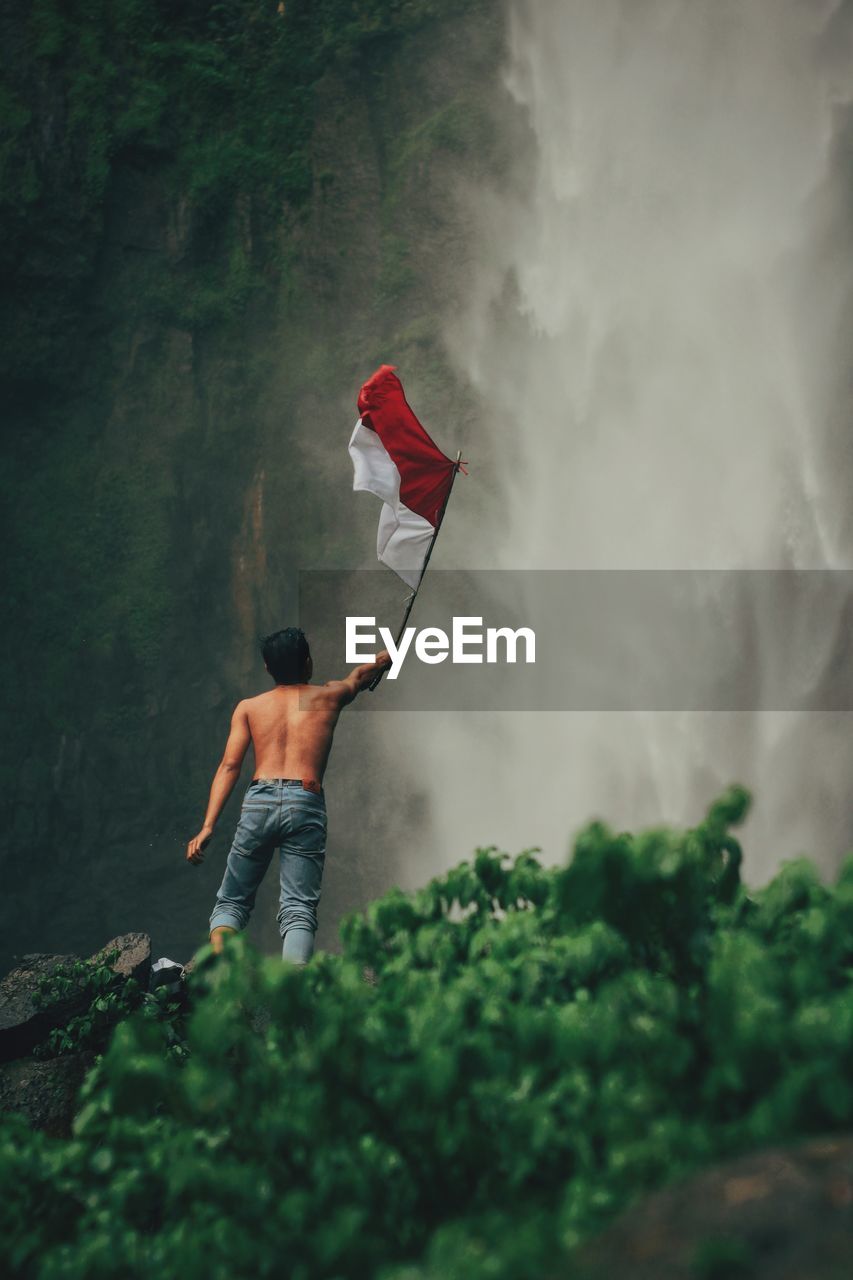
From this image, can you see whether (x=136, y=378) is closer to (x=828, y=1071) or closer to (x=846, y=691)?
(x=846, y=691)

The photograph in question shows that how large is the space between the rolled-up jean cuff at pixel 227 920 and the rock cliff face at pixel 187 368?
10.2 m

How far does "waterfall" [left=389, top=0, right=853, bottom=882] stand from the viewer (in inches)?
567

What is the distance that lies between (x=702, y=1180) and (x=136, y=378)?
1490cm

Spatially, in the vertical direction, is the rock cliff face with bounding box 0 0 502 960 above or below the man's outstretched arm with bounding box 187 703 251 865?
above

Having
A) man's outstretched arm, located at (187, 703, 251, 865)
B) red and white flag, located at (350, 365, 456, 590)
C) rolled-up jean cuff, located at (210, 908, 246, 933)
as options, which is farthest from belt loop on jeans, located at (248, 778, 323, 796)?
red and white flag, located at (350, 365, 456, 590)

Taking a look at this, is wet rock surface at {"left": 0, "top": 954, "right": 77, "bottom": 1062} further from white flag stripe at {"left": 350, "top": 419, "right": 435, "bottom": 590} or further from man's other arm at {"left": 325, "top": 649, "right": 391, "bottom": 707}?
white flag stripe at {"left": 350, "top": 419, "right": 435, "bottom": 590}

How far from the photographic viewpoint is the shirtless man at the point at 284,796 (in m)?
5.02

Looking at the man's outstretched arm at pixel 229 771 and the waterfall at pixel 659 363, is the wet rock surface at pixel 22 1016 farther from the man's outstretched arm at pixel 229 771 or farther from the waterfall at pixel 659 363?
the waterfall at pixel 659 363

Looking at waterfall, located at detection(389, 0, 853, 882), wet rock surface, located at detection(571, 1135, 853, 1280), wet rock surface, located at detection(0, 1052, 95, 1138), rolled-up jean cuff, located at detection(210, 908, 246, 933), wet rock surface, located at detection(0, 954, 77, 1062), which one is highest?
waterfall, located at detection(389, 0, 853, 882)

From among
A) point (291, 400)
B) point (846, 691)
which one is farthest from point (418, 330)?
point (846, 691)

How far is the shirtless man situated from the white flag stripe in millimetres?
1239

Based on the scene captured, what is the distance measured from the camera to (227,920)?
501 cm

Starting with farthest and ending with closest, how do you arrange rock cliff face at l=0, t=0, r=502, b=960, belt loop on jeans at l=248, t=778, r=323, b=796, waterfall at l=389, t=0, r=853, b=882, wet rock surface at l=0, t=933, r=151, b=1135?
rock cliff face at l=0, t=0, r=502, b=960, waterfall at l=389, t=0, r=853, b=882, wet rock surface at l=0, t=933, r=151, b=1135, belt loop on jeans at l=248, t=778, r=323, b=796

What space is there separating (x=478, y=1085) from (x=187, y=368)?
47.1 ft
